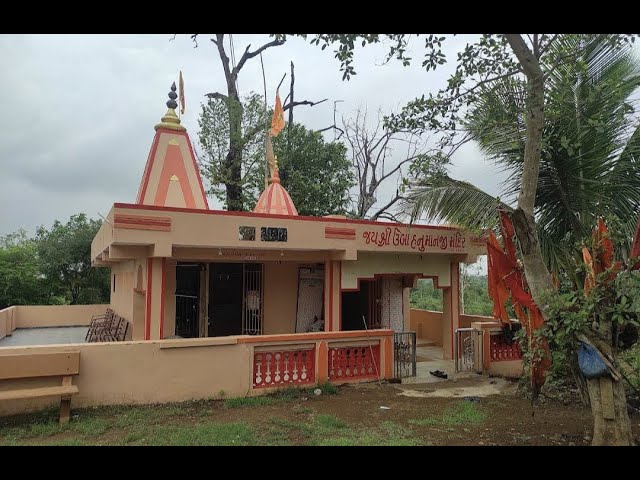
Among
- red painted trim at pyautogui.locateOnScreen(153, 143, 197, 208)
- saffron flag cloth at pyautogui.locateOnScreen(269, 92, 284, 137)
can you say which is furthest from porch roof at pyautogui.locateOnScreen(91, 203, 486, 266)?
saffron flag cloth at pyautogui.locateOnScreen(269, 92, 284, 137)

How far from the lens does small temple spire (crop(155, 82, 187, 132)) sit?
1389cm

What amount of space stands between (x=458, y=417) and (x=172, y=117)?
455 inches

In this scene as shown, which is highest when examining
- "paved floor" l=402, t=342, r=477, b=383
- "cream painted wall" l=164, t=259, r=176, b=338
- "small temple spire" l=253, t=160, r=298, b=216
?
"small temple spire" l=253, t=160, r=298, b=216

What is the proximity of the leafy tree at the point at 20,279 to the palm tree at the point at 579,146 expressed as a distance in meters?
20.4

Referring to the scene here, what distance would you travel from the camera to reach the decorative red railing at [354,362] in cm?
838

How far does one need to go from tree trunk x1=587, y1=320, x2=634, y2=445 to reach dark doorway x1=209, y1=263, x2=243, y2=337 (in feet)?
28.1

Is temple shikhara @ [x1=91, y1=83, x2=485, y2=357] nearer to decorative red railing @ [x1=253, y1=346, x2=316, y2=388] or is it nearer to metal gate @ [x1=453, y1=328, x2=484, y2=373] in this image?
metal gate @ [x1=453, y1=328, x2=484, y2=373]

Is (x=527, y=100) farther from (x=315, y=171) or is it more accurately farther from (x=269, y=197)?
(x=315, y=171)

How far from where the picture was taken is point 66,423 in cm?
594

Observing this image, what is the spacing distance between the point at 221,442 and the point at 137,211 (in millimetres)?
4661
